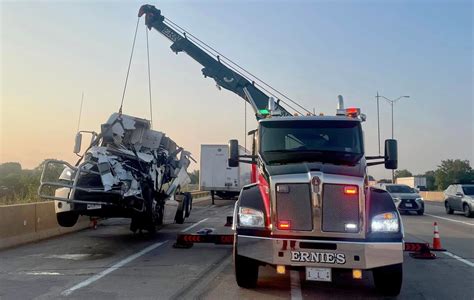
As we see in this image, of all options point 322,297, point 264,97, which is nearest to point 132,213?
point 322,297

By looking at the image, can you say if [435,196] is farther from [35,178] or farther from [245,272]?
[245,272]

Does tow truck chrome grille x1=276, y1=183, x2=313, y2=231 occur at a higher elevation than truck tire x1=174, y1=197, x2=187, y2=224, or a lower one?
higher

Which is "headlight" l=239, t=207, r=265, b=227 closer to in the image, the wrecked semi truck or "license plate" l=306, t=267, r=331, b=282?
"license plate" l=306, t=267, r=331, b=282

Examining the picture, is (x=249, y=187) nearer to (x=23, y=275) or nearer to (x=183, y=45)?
(x=23, y=275)

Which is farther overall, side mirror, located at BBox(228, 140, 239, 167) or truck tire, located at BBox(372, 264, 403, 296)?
side mirror, located at BBox(228, 140, 239, 167)

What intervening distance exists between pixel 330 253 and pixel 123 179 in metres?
6.34

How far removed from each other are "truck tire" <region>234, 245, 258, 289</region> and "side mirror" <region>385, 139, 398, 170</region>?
3.03 meters

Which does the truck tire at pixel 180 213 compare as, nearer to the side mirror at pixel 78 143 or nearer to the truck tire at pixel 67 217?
the side mirror at pixel 78 143

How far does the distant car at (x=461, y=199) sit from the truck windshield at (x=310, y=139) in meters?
16.5

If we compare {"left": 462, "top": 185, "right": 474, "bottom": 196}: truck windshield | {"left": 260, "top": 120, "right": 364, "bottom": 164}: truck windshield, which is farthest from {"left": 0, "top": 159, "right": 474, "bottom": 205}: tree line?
{"left": 260, "top": 120, "right": 364, "bottom": 164}: truck windshield

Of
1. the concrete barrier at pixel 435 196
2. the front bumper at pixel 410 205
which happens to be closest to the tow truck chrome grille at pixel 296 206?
the front bumper at pixel 410 205

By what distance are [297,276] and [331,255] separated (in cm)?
212

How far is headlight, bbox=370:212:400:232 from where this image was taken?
6.33m

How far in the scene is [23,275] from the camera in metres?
8.05
